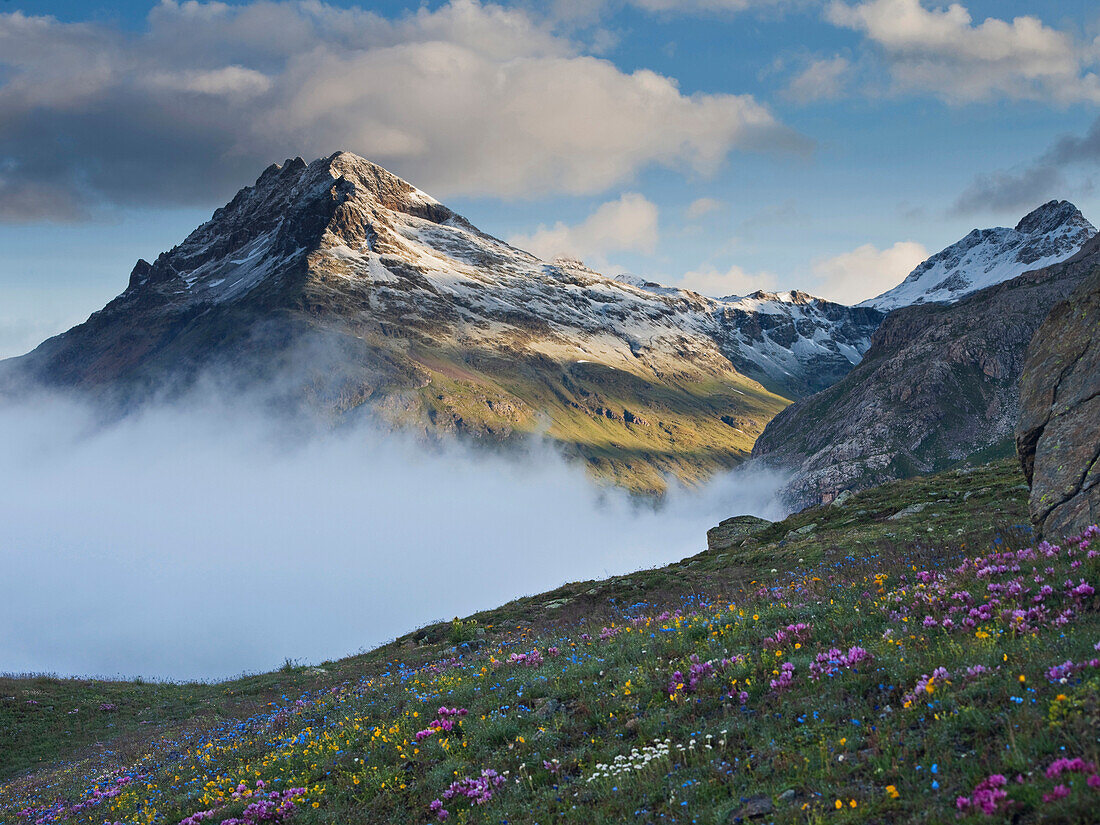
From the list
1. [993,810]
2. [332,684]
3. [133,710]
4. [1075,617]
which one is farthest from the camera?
[133,710]

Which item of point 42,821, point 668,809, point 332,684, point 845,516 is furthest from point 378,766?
point 845,516

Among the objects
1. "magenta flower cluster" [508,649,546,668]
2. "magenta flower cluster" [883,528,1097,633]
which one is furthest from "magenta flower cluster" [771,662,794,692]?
"magenta flower cluster" [508,649,546,668]

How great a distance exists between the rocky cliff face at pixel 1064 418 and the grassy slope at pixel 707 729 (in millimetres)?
1936

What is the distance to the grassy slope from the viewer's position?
7082mm

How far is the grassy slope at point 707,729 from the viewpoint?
23.2 feet

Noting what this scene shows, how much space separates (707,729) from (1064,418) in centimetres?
1302

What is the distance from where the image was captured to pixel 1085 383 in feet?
50.9

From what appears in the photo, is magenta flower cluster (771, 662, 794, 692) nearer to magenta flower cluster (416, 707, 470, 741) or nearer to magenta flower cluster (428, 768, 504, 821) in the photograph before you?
magenta flower cluster (428, 768, 504, 821)

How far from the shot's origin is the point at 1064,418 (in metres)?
15.5

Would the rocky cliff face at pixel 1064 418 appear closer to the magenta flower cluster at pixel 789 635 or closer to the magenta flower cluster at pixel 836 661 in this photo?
the magenta flower cluster at pixel 789 635

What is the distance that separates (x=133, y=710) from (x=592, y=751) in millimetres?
31481

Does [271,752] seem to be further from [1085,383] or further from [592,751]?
[1085,383]

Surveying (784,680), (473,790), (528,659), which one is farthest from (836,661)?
(528,659)

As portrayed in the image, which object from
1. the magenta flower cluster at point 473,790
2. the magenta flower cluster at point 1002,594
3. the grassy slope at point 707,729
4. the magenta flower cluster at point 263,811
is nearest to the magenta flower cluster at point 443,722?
the grassy slope at point 707,729
